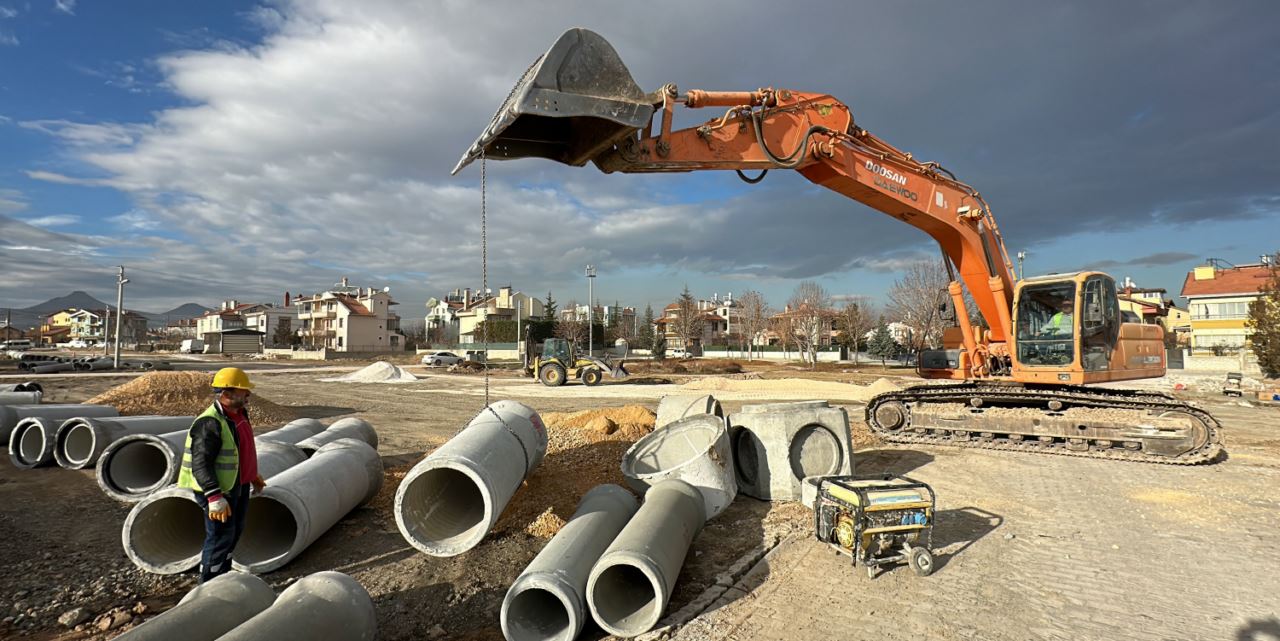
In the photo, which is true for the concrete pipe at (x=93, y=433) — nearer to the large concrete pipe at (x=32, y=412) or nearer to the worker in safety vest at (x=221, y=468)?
the large concrete pipe at (x=32, y=412)

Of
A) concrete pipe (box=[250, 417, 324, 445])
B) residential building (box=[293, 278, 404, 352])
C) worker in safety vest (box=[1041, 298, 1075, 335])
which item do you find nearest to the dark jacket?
concrete pipe (box=[250, 417, 324, 445])

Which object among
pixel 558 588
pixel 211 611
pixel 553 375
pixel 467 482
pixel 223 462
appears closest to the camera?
pixel 211 611

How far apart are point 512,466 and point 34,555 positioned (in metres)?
4.80

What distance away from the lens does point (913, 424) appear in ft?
37.3

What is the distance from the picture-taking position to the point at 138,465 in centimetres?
770

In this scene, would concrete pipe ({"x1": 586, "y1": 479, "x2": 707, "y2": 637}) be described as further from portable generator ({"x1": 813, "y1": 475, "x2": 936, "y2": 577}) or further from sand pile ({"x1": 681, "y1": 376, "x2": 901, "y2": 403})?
sand pile ({"x1": 681, "y1": 376, "x2": 901, "y2": 403})

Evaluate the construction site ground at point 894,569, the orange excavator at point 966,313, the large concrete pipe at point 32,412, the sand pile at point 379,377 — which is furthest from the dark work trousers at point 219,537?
the sand pile at point 379,377

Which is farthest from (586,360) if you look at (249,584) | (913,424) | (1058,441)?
(249,584)

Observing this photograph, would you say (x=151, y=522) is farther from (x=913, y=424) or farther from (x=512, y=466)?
(x=913, y=424)

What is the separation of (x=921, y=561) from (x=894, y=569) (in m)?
0.28

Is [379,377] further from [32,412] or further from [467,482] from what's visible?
[467,482]

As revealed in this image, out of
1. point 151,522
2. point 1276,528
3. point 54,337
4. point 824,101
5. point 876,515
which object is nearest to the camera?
point 876,515

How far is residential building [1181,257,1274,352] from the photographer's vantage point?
1772 inches

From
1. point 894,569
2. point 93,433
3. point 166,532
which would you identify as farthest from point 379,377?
point 894,569
